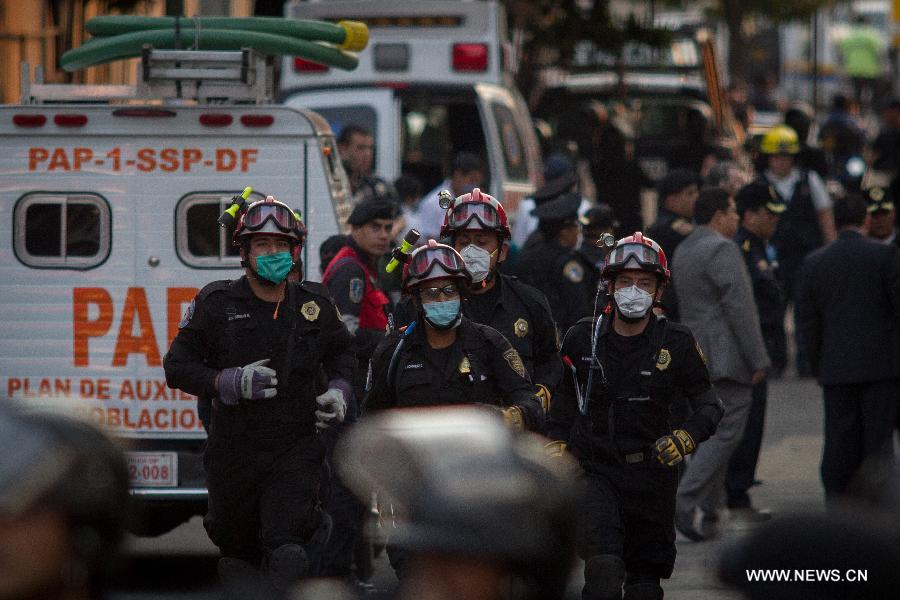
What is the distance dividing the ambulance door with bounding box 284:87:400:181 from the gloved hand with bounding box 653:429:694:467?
26.5ft

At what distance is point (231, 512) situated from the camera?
708 centimetres

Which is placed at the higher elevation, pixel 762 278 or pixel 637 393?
pixel 762 278

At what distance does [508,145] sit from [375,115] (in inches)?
46.5

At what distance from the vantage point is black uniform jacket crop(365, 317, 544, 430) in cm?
664

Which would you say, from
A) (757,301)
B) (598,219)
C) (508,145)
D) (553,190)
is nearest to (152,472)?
(598,219)

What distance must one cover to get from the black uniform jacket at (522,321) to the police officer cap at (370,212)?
1.18 meters

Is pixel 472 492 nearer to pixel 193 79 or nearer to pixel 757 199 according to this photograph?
pixel 193 79

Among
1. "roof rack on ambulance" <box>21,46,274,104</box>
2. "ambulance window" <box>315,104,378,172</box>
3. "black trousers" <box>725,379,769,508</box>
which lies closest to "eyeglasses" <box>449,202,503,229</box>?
"roof rack on ambulance" <box>21,46,274,104</box>

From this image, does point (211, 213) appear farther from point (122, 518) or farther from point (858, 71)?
point (858, 71)

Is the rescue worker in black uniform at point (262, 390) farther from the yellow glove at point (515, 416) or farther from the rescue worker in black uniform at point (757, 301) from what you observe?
the rescue worker in black uniform at point (757, 301)

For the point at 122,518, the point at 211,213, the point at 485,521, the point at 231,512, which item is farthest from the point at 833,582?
the point at 211,213

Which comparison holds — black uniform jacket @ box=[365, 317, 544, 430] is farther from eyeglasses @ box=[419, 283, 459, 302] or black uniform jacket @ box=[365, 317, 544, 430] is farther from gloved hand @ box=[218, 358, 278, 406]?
gloved hand @ box=[218, 358, 278, 406]

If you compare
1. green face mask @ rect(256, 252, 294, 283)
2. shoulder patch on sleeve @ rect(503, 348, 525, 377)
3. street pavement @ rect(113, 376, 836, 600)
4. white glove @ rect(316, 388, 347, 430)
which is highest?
green face mask @ rect(256, 252, 294, 283)

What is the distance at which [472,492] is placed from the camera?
2756 mm
